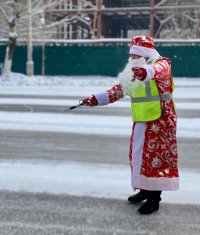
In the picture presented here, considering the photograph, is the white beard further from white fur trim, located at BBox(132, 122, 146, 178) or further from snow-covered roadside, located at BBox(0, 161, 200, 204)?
snow-covered roadside, located at BBox(0, 161, 200, 204)

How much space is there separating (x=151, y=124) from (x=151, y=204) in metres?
0.77

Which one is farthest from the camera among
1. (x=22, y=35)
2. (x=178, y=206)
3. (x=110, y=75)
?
(x=22, y=35)

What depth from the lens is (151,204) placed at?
14.8 ft

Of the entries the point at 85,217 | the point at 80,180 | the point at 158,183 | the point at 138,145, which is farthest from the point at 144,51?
the point at 80,180

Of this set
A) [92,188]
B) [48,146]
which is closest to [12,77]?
[48,146]

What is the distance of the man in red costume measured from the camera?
14.1 feet

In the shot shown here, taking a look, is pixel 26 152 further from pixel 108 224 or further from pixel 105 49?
pixel 105 49

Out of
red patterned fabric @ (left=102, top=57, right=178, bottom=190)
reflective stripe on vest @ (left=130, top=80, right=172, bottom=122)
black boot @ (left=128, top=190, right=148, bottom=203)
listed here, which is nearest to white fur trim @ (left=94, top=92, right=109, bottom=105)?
reflective stripe on vest @ (left=130, top=80, right=172, bottom=122)

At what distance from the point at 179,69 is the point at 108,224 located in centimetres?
2229

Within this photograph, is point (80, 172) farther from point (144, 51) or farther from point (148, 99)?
point (144, 51)

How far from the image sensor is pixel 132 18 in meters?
47.5

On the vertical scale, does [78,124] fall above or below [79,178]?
below

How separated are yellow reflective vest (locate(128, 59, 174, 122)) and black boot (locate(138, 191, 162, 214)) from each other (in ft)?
2.45

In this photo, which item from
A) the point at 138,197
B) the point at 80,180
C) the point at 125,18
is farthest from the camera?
the point at 125,18
